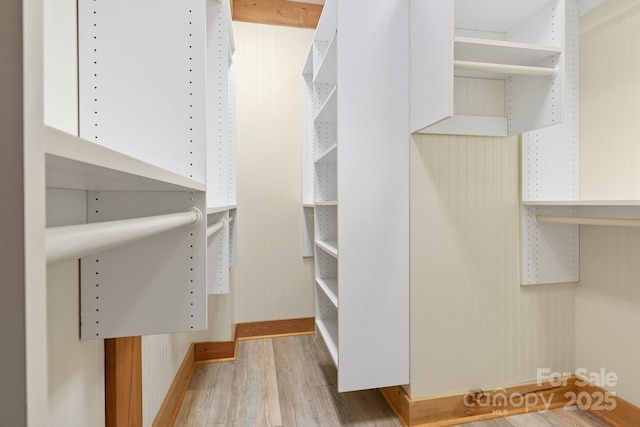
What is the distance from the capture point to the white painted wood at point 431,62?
1.29 metres

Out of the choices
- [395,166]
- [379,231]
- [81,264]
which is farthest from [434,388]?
[81,264]

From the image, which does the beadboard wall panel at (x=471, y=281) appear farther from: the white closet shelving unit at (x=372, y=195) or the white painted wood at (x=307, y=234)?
the white painted wood at (x=307, y=234)

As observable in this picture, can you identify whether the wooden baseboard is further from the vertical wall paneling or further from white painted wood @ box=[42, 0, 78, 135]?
white painted wood @ box=[42, 0, 78, 135]

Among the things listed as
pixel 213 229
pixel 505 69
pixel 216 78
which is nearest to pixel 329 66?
pixel 216 78

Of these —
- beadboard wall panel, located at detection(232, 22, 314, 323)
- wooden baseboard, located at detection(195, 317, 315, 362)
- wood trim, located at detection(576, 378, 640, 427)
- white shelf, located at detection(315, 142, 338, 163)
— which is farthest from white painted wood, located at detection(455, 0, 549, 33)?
wooden baseboard, located at detection(195, 317, 315, 362)

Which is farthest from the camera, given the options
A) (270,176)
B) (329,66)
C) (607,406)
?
(270,176)

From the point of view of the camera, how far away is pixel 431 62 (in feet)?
4.60

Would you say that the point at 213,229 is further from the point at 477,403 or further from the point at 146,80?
the point at 477,403

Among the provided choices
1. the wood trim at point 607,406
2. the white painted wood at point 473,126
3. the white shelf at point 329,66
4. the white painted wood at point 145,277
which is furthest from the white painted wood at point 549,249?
the white painted wood at point 145,277

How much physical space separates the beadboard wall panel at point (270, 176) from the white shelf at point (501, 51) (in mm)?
1561

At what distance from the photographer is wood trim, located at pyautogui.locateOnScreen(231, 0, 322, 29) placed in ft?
8.79

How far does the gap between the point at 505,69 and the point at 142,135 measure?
1.48 m

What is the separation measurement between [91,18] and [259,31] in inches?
84.7

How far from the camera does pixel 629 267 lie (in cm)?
160
